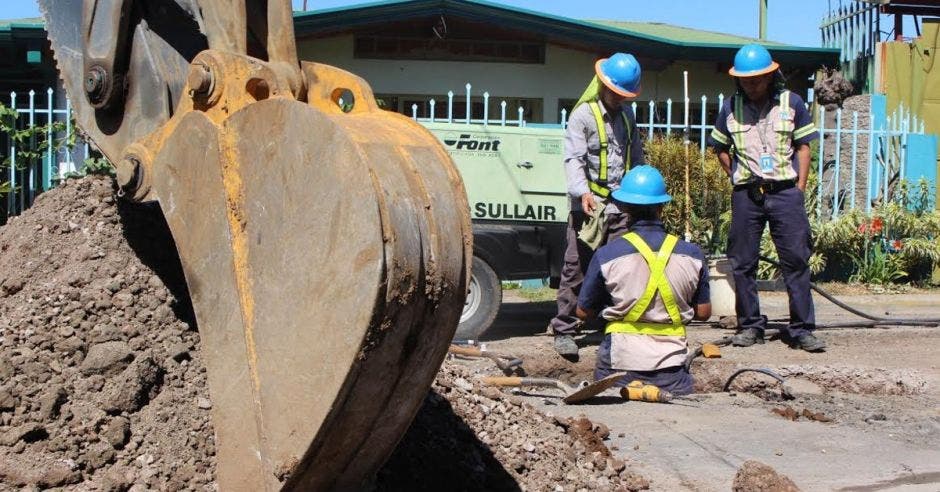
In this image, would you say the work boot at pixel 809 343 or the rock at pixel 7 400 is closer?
the rock at pixel 7 400

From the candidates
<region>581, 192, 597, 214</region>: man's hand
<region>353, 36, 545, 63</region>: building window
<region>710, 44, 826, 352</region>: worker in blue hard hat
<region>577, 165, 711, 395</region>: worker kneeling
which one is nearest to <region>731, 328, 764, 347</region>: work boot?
<region>710, 44, 826, 352</region>: worker in blue hard hat

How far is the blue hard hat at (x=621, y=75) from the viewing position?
816cm

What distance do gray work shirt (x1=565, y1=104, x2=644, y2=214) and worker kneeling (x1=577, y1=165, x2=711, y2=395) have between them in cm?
135

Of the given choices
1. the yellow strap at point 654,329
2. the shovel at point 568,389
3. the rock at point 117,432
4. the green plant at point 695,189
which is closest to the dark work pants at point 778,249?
the yellow strap at point 654,329

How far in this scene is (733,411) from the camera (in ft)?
21.1

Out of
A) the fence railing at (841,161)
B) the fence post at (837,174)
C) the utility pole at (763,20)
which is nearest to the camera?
the fence railing at (841,161)

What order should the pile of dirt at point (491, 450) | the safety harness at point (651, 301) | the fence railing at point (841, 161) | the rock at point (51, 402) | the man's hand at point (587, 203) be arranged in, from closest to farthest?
the rock at point (51, 402) < the pile of dirt at point (491, 450) < the safety harness at point (651, 301) < the man's hand at point (587, 203) < the fence railing at point (841, 161)

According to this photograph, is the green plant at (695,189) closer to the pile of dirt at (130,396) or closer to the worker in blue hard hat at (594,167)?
the worker in blue hard hat at (594,167)

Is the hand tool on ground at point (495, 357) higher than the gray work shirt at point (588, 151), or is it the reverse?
the gray work shirt at point (588, 151)

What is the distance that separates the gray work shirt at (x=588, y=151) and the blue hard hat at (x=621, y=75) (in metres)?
0.22

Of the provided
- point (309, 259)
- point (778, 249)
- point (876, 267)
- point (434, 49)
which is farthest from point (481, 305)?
point (434, 49)

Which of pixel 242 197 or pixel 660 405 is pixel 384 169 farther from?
pixel 660 405

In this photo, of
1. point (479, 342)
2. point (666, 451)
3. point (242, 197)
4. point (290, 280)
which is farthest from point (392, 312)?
point (479, 342)

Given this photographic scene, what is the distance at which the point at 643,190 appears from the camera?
706 centimetres
